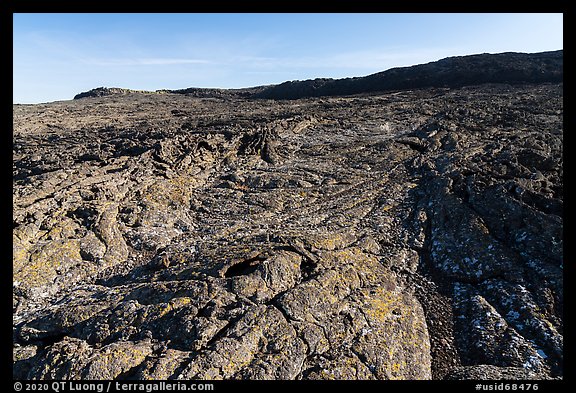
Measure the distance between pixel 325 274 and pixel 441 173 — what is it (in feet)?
35.0

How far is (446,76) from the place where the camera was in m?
47.7

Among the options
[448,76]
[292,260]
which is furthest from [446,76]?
[292,260]

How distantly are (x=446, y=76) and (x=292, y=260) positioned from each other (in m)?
47.7

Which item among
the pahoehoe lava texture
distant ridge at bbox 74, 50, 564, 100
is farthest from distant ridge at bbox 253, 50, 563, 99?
the pahoehoe lava texture

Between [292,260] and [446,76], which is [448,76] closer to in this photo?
[446,76]

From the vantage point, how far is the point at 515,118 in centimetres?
2561

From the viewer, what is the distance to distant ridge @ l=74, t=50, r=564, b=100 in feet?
140

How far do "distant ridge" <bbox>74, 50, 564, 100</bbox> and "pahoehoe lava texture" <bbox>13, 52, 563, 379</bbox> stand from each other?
26.6 metres

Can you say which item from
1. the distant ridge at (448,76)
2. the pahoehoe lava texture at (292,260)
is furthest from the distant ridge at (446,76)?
the pahoehoe lava texture at (292,260)

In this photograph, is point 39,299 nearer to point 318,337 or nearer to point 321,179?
point 318,337

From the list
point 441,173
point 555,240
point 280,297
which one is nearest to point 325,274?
point 280,297

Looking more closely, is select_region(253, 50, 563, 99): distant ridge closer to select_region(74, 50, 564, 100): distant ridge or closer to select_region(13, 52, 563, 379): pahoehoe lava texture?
select_region(74, 50, 564, 100): distant ridge

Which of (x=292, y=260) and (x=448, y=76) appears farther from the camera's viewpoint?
(x=448, y=76)

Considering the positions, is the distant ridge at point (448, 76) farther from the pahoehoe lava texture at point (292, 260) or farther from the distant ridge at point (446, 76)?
Answer: the pahoehoe lava texture at point (292, 260)
